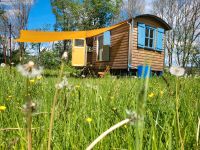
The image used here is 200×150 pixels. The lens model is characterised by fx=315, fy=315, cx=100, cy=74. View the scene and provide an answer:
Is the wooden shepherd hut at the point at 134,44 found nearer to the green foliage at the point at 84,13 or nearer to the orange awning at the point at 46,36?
the orange awning at the point at 46,36

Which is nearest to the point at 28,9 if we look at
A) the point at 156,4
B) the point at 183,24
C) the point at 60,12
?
the point at 60,12

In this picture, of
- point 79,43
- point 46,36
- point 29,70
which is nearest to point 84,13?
point 79,43

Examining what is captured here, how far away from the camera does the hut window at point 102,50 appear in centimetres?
1969

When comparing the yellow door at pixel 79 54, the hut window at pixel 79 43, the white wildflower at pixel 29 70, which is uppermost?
the hut window at pixel 79 43

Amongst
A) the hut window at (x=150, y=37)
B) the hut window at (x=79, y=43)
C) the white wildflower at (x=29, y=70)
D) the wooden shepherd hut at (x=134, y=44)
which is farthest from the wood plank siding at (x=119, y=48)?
the white wildflower at (x=29, y=70)

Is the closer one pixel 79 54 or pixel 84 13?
pixel 79 54

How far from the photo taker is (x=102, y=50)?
20406 millimetres

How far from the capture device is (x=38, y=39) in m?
18.4

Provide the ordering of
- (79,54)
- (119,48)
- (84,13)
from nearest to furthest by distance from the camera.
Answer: (119,48) → (79,54) → (84,13)

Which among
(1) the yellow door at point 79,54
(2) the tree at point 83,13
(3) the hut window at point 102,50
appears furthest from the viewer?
(2) the tree at point 83,13

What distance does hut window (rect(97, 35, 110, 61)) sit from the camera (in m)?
19.7

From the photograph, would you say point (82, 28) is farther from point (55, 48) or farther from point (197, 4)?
point (197, 4)

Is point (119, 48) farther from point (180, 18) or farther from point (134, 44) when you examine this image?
point (180, 18)

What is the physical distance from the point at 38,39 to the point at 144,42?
20.2ft
